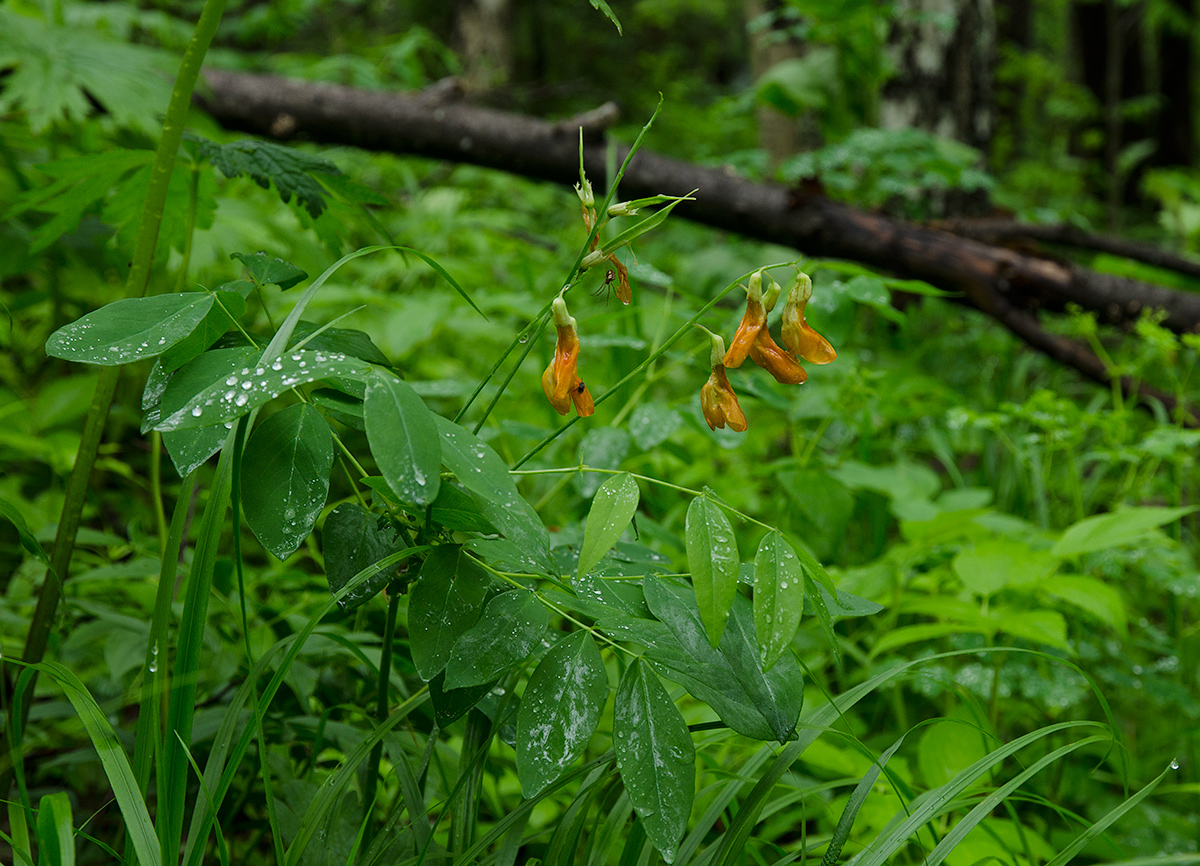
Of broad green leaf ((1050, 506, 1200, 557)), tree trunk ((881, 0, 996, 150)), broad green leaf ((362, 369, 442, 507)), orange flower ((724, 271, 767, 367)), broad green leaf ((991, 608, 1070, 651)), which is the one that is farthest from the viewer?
tree trunk ((881, 0, 996, 150))

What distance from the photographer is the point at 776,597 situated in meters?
0.62

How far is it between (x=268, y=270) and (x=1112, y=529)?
4.34ft

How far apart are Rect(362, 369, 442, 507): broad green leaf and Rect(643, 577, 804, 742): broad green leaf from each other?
20 cm

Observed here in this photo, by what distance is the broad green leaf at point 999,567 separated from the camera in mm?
1265

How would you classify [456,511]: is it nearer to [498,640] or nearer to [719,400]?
[498,640]

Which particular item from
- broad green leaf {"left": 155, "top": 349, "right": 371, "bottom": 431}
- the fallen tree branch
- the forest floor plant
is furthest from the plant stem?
the fallen tree branch

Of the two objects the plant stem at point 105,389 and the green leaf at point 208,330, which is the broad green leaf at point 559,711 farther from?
the plant stem at point 105,389

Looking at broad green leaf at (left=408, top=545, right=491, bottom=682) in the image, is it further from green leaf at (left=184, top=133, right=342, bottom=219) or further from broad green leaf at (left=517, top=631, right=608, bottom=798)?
green leaf at (left=184, top=133, right=342, bottom=219)

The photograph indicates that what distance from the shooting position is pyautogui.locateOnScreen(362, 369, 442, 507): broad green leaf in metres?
0.55

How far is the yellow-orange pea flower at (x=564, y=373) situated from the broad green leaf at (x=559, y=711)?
0.21m

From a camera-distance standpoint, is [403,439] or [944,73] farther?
[944,73]

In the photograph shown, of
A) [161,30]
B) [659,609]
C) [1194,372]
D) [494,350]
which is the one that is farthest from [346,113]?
[1194,372]

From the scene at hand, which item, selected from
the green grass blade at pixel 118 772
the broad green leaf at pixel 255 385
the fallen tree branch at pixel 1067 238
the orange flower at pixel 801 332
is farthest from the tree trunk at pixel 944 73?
the green grass blade at pixel 118 772

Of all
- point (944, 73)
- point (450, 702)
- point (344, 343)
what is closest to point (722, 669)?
point (450, 702)
